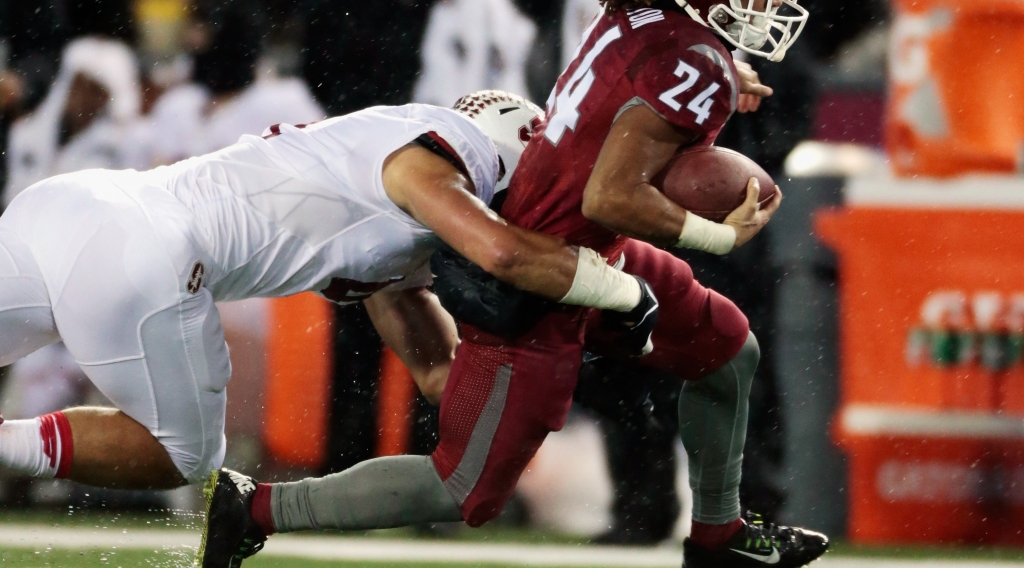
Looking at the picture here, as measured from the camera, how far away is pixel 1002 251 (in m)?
3.83

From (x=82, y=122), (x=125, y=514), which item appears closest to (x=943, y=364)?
(x=125, y=514)

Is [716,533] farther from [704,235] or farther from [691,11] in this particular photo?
[691,11]

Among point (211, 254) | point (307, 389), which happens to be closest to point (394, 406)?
point (307, 389)

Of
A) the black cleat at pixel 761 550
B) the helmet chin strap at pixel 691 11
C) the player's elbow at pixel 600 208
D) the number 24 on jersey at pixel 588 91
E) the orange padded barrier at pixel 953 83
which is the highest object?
the helmet chin strap at pixel 691 11

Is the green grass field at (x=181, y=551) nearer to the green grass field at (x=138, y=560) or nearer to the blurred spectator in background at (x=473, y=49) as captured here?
the green grass field at (x=138, y=560)

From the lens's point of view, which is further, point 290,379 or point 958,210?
point 290,379

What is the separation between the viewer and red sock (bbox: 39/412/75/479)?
243 cm

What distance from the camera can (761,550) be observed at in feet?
8.98

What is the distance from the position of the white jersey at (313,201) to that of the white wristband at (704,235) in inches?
16.6

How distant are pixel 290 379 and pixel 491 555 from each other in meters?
0.99

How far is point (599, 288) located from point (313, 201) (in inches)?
23.0

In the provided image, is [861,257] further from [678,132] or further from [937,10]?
[678,132]

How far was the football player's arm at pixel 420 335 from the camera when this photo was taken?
2842 mm

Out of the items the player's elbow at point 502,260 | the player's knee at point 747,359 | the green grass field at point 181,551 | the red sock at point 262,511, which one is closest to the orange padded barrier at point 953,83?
the green grass field at point 181,551
